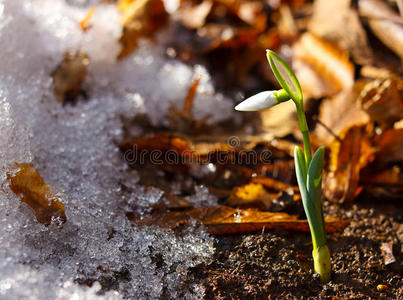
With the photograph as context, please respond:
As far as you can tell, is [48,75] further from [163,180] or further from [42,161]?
[163,180]

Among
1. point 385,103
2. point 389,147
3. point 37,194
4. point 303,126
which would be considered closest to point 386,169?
point 389,147

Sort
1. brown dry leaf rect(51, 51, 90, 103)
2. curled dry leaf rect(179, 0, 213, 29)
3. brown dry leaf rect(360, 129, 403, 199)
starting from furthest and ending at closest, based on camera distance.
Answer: curled dry leaf rect(179, 0, 213, 29) < brown dry leaf rect(51, 51, 90, 103) < brown dry leaf rect(360, 129, 403, 199)

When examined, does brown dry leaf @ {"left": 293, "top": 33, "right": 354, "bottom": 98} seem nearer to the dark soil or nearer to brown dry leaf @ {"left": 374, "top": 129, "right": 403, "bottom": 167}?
brown dry leaf @ {"left": 374, "top": 129, "right": 403, "bottom": 167}

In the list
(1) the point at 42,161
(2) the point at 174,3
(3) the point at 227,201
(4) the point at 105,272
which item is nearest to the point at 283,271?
(3) the point at 227,201

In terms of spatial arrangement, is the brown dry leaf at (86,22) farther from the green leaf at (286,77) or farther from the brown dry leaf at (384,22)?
the brown dry leaf at (384,22)

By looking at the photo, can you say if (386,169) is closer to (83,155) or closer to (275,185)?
(275,185)

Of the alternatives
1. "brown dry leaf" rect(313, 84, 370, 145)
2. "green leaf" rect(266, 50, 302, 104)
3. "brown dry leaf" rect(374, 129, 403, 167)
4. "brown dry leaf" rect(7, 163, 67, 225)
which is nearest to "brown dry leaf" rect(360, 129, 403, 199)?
"brown dry leaf" rect(374, 129, 403, 167)
